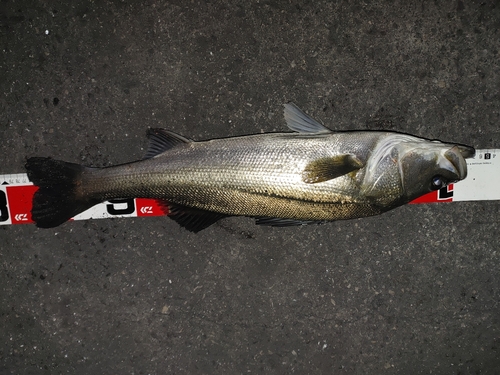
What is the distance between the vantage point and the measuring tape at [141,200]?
286 cm

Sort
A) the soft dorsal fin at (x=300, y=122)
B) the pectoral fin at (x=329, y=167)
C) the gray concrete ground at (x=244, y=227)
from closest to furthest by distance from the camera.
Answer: the pectoral fin at (x=329, y=167) → the soft dorsal fin at (x=300, y=122) → the gray concrete ground at (x=244, y=227)

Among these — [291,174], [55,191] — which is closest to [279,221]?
[291,174]

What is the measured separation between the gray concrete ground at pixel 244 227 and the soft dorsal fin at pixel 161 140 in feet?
1.23

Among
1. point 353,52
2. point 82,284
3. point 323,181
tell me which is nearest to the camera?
point 323,181

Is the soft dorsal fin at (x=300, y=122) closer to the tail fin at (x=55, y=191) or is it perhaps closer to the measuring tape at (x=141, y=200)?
the measuring tape at (x=141, y=200)

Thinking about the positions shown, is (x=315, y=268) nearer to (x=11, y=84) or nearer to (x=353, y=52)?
(x=353, y=52)

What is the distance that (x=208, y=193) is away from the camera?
235 cm

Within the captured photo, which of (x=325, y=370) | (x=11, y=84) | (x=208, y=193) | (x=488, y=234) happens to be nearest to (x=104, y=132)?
(x=11, y=84)

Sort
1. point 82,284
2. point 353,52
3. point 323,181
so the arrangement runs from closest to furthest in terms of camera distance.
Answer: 1. point 323,181
2. point 353,52
3. point 82,284

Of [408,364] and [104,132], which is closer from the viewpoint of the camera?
[104,132]

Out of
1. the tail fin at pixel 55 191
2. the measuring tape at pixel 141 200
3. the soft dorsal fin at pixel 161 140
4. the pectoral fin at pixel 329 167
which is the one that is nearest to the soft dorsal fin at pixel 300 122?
the pectoral fin at pixel 329 167

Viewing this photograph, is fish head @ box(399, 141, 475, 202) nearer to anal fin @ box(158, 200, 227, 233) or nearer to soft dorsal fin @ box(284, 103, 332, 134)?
soft dorsal fin @ box(284, 103, 332, 134)

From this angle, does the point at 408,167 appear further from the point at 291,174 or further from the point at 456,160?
the point at 291,174

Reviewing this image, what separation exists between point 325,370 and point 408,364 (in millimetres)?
721
